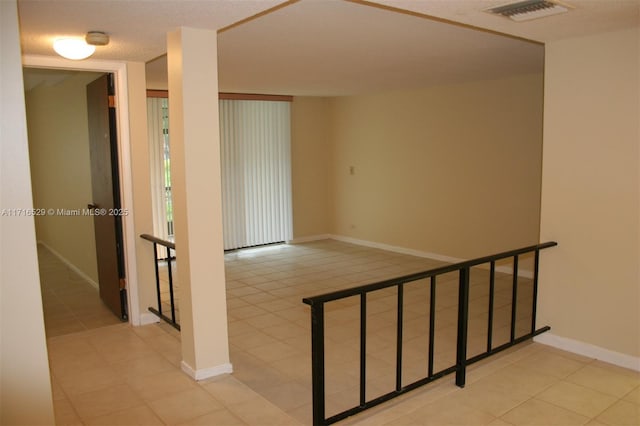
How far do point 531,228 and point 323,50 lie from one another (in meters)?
3.25

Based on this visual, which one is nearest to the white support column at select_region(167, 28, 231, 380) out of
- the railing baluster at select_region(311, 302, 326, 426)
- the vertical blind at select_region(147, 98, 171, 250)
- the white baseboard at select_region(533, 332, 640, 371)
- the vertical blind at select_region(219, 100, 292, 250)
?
the railing baluster at select_region(311, 302, 326, 426)

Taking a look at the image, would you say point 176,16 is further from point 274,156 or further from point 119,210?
point 274,156

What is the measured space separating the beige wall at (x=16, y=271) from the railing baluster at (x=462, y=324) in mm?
2140

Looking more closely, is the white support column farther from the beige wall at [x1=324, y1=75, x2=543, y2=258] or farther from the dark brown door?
the beige wall at [x1=324, y1=75, x2=543, y2=258]

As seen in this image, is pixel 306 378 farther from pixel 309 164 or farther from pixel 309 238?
pixel 309 164

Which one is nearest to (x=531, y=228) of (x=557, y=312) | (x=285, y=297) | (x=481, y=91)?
(x=481, y=91)

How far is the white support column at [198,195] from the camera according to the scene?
3.03 metres

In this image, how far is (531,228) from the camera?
18.9 ft

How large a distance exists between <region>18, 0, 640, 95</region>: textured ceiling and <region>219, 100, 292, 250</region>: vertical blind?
1.93 metres

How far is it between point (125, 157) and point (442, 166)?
4071 mm

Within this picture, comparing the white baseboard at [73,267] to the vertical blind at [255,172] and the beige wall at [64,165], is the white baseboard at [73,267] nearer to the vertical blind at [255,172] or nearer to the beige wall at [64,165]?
the beige wall at [64,165]

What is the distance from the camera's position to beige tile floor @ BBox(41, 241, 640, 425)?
2797 mm

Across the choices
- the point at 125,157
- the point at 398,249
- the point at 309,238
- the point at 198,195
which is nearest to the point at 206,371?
the point at 198,195

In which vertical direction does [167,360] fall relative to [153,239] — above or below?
below
